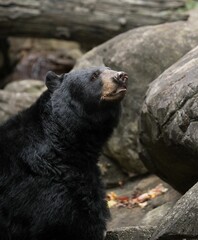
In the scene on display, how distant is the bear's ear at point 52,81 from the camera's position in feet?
19.6

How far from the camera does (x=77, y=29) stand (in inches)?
471

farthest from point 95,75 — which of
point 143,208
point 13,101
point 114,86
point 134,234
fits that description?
point 13,101

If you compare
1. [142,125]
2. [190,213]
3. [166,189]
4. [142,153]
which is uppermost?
[190,213]

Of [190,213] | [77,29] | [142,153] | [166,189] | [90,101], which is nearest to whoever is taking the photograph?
[190,213]

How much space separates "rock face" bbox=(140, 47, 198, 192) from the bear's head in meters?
0.65

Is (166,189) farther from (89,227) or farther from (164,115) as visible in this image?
(89,227)

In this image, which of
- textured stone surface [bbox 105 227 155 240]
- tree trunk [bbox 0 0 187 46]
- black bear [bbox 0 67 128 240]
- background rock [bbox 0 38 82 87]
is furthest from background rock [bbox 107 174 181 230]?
background rock [bbox 0 38 82 87]

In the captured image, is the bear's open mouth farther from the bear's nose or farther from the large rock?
the large rock

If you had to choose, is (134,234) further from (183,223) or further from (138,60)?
(138,60)

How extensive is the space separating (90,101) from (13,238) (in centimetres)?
135

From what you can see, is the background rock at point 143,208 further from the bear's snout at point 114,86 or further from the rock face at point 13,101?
the rock face at point 13,101

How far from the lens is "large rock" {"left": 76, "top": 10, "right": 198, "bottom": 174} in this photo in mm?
8648

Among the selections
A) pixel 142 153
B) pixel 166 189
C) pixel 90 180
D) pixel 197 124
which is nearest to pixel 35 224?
pixel 90 180

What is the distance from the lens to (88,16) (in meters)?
11.8
